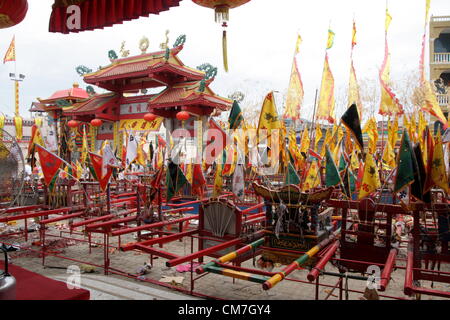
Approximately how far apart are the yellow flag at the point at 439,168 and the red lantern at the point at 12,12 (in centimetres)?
562

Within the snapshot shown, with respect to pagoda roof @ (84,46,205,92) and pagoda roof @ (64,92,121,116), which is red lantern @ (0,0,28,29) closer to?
pagoda roof @ (84,46,205,92)

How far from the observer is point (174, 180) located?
844 cm

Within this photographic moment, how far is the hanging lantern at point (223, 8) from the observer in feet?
11.9

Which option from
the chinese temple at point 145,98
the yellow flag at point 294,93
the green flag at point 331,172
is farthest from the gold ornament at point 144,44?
the green flag at point 331,172

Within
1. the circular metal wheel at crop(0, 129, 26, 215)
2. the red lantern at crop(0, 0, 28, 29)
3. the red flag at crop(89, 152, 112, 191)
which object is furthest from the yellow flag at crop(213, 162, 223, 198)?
the red lantern at crop(0, 0, 28, 29)

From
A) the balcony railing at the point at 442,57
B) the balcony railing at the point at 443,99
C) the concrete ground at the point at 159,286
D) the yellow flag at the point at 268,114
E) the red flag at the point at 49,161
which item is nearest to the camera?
the concrete ground at the point at 159,286

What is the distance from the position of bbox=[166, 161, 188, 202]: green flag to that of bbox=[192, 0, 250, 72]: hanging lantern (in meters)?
5.07

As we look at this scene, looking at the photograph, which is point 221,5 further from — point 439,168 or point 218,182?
point 218,182

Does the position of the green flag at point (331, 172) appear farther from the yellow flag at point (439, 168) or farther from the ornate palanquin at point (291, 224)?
the yellow flag at point (439, 168)

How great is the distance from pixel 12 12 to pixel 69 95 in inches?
968

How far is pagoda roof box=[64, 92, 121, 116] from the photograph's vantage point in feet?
72.3

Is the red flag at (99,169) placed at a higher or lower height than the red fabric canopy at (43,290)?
higher

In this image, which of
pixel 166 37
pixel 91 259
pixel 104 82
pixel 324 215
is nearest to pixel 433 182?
pixel 324 215

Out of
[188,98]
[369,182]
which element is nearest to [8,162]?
[369,182]
